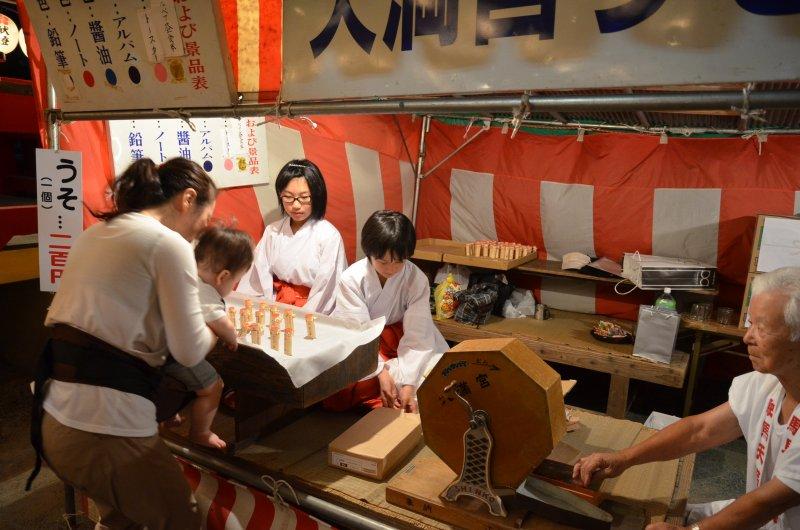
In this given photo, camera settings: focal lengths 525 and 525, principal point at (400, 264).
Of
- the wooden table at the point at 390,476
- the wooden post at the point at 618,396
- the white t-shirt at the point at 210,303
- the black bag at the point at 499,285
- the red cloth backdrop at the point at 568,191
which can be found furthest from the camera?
the black bag at the point at 499,285

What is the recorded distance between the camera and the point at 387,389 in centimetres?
300

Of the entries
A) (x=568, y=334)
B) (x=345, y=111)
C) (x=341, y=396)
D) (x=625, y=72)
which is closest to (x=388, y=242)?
(x=341, y=396)

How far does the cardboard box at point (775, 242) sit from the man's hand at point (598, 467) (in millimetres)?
3357

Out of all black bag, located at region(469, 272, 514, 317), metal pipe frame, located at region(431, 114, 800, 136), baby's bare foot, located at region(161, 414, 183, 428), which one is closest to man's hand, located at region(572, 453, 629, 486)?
baby's bare foot, located at region(161, 414, 183, 428)

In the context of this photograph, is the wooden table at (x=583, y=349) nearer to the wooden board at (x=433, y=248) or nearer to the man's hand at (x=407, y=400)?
the wooden board at (x=433, y=248)

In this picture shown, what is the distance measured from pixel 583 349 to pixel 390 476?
3291mm

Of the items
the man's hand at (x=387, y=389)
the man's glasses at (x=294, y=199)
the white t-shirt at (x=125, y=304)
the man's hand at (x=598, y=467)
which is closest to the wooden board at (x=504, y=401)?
the man's hand at (x=598, y=467)

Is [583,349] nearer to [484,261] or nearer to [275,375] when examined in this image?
[484,261]

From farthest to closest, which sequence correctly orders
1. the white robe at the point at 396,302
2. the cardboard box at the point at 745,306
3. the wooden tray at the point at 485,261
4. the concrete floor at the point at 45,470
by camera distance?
the wooden tray at the point at 485,261 → the cardboard box at the point at 745,306 → the concrete floor at the point at 45,470 → the white robe at the point at 396,302

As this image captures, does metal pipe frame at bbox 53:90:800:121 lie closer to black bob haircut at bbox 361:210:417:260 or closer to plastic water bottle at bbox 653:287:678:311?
black bob haircut at bbox 361:210:417:260

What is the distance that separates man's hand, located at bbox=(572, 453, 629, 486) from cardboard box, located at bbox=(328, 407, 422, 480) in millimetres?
749

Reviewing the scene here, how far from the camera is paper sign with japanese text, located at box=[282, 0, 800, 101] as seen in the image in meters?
1.33

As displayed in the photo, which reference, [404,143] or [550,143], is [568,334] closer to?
[550,143]

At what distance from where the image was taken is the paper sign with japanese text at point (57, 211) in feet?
10.7
